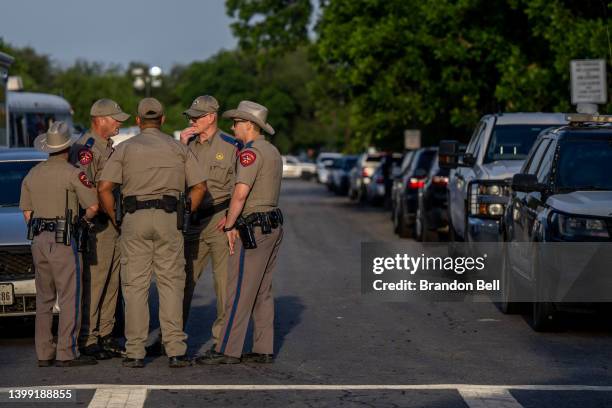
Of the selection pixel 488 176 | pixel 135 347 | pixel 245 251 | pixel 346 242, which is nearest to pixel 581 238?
pixel 245 251

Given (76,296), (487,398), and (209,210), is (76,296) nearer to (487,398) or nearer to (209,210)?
(209,210)

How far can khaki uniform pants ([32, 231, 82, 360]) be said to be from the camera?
414 inches

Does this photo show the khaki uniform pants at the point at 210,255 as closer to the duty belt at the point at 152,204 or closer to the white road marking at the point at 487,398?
the duty belt at the point at 152,204

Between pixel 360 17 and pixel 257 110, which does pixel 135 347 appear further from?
pixel 360 17

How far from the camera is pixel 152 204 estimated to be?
10.3 metres

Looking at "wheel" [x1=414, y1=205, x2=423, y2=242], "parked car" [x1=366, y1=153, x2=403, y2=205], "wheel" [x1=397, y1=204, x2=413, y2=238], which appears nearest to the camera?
"wheel" [x1=414, y1=205, x2=423, y2=242]

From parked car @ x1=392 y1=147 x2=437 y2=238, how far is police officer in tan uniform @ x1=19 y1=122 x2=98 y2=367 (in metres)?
14.9

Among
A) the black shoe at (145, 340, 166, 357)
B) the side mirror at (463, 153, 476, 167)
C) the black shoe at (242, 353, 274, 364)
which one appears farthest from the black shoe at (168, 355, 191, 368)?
the side mirror at (463, 153, 476, 167)

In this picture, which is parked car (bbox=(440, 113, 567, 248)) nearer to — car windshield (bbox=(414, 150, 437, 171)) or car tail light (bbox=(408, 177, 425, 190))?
car tail light (bbox=(408, 177, 425, 190))

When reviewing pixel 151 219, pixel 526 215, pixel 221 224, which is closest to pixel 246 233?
pixel 221 224

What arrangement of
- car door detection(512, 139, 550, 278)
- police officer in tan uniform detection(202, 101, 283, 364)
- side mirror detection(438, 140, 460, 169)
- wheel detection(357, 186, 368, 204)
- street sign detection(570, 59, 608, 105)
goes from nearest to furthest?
police officer in tan uniform detection(202, 101, 283, 364) < car door detection(512, 139, 550, 278) < side mirror detection(438, 140, 460, 169) < street sign detection(570, 59, 608, 105) < wheel detection(357, 186, 368, 204)

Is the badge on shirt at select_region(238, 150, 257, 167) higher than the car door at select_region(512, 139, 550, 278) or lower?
higher

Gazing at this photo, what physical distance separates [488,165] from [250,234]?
8.36 meters

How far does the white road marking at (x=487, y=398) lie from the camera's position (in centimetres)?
880
